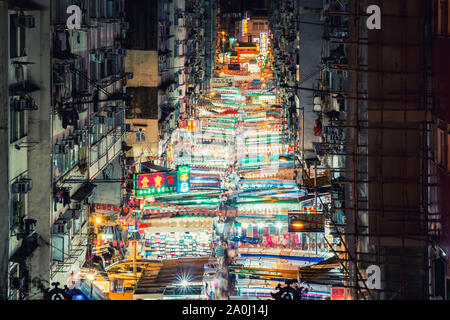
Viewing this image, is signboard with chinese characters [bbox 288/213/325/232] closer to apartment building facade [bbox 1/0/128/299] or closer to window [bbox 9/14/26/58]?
apartment building facade [bbox 1/0/128/299]

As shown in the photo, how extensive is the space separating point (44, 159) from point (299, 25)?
22578mm

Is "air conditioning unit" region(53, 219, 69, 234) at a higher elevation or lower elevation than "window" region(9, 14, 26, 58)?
lower

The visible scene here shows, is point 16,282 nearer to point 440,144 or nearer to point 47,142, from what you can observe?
point 47,142

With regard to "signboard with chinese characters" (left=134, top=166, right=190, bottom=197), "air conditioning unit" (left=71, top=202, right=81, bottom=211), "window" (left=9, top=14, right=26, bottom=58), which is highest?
"window" (left=9, top=14, right=26, bottom=58)

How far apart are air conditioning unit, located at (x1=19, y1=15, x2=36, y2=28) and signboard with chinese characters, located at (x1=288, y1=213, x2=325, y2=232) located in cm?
1025

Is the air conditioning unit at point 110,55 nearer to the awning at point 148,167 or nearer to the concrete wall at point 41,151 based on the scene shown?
the awning at point 148,167

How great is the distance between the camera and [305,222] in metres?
22.0

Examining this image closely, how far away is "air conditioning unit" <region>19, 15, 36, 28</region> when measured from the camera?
16125mm

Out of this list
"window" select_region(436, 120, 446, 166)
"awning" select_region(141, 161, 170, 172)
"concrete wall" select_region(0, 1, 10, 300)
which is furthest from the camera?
"awning" select_region(141, 161, 170, 172)

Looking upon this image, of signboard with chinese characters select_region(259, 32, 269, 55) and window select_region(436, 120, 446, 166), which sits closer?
window select_region(436, 120, 446, 166)

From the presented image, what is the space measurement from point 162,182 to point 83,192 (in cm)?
456

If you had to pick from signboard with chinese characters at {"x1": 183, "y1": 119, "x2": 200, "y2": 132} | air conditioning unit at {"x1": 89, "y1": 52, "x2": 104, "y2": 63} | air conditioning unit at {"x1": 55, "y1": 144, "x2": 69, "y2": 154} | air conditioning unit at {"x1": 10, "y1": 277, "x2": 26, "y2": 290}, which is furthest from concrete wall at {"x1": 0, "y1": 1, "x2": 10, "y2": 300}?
signboard with chinese characters at {"x1": 183, "y1": 119, "x2": 200, "y2": 132}

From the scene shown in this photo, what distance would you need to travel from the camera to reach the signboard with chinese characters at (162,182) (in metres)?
25.3

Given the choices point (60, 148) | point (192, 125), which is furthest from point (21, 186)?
point (192, 125)
